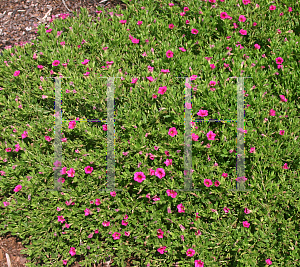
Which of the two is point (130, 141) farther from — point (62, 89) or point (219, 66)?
point (219, 66)

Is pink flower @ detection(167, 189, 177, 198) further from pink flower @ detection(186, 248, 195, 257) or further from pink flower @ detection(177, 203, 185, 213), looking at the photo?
pink flower @ detection(186, 248, 195, 257)

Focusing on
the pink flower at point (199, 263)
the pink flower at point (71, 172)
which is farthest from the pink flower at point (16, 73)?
the pink flower at point (199, 263)

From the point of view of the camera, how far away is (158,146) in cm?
344

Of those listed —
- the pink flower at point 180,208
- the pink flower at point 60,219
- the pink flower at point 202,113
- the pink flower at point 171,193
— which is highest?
the pink flower at point 202,113

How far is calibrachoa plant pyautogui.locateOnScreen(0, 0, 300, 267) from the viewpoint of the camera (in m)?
3.20

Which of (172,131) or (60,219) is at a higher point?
(172,131)

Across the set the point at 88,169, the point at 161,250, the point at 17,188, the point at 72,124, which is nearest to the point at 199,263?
the point at 161,250

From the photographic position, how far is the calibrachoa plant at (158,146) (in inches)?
126

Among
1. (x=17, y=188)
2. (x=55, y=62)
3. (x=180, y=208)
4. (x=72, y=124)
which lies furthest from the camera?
(x=55, y=62)

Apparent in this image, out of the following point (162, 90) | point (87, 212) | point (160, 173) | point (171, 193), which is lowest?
point (87, 212)

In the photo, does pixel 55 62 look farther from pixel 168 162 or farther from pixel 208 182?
pixel 208 182

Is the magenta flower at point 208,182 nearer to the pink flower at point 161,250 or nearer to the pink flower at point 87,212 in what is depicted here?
the pink flower at point 161,250

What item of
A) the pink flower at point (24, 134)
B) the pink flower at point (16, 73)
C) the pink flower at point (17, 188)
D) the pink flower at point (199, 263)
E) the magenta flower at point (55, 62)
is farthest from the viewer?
the pink flower at point (16, 73)

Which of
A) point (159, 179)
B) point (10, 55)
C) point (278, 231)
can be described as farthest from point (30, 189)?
point (278, 231)
